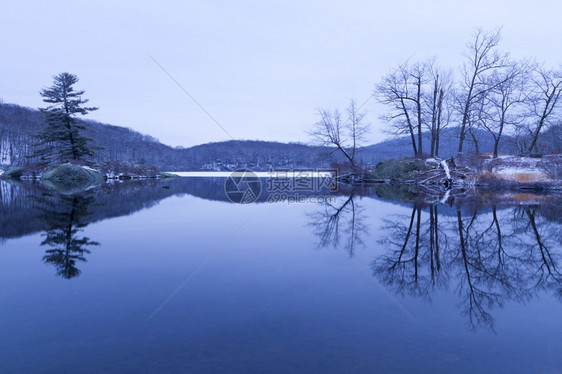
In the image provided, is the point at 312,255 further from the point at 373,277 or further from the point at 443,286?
the point at 443,286

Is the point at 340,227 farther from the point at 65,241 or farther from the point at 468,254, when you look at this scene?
the point at 65,241

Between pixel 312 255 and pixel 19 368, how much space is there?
446 centimetres

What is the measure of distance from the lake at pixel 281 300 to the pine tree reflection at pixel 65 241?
0.05 metres

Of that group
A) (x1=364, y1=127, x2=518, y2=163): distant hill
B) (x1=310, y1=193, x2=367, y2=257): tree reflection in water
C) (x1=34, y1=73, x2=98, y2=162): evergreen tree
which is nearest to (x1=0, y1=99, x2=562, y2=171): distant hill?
(x1=364, y1=127, x2=518, y2=163): distant hill

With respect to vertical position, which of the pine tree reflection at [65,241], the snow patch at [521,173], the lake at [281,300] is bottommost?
the lake at [281,300]

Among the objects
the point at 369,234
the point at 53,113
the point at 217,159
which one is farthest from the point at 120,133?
the point at 369,234

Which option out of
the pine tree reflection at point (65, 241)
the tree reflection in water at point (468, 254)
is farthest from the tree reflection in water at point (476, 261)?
the pine tree reflection at point (65, 241)

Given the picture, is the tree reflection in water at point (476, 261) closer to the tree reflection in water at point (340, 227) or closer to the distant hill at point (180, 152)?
the tree reflection in water at point (340, 227)

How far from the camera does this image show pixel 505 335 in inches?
126

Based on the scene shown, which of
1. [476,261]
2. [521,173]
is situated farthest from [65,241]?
[521,173]

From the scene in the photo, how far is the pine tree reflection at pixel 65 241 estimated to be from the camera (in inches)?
209

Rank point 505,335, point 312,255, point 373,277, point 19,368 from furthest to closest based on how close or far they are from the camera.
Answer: point 312,255
point 373,277
point 505,335
point 19,368

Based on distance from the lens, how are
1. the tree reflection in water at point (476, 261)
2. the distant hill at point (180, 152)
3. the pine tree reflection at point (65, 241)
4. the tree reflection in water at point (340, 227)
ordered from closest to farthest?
the tree reflection in water at point (476, 261), the pine tree reflection at point (65, 241), the tree reflection in water at point (340, 227), the distant hill at point (180, 152)

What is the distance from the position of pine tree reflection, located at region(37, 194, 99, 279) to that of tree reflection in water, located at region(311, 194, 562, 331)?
15.1ft
